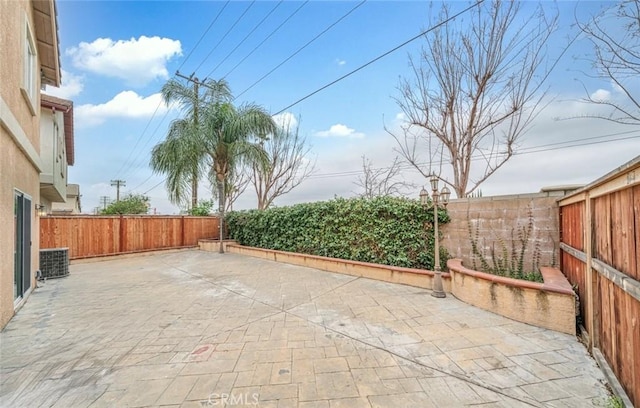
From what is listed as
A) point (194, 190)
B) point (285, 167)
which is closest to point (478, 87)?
point (285, 167)

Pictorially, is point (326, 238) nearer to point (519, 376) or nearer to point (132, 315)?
point (132, 315)

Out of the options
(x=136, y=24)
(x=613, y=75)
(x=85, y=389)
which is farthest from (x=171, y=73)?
(x=613, y=75)

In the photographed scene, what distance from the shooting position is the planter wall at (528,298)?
348 centimetres

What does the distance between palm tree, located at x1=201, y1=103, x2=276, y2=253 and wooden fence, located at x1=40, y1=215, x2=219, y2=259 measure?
2.32 meters

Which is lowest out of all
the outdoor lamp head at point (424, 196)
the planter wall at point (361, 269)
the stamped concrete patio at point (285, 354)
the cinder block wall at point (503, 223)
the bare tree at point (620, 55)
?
the stamped concrete patio at point (285, 354)

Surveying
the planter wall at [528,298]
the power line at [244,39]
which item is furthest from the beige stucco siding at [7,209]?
the power line at [244,39]

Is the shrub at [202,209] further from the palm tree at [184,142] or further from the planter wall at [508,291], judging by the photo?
the planter wall at [508,291]

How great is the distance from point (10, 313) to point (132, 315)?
1668 millimetres

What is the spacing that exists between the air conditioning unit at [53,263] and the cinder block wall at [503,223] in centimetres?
957

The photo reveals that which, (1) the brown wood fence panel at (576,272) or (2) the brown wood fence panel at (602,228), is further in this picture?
(1) the brown wood fence panel at (576,272)

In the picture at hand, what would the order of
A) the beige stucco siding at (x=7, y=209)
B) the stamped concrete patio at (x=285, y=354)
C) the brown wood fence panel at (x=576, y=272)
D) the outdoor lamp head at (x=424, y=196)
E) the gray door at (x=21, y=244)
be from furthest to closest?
1. the outdoor lamp head at (x=424, y=196)
2. the gray door at (x=21, y=244)
3. the beige stucco siding at (x=7, y=209)
4. the brown wood fence panel at (x=576, y=272)
5. the stamped concrete patio at (x=285, y=354)

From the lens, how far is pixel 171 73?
45.8 ft

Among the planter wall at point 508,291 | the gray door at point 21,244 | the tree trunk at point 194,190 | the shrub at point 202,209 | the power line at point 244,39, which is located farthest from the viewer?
the shrub at point 202,209

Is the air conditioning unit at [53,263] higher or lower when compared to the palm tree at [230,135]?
lower
